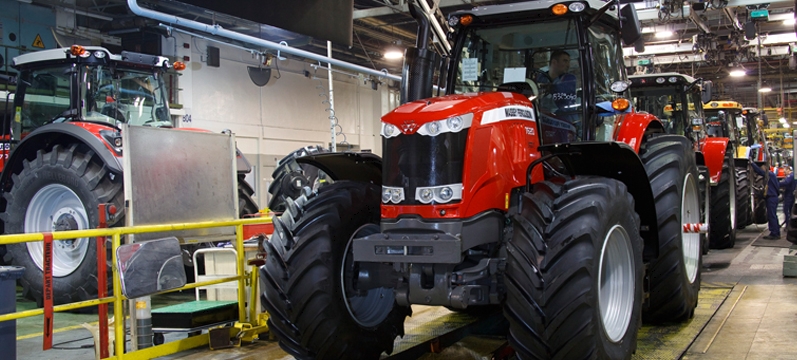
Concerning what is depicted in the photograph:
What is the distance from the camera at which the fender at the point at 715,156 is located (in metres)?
10.4

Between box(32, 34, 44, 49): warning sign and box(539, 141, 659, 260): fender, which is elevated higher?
box(32, 34, 44, 49): warning sign

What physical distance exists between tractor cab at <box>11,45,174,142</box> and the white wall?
4.38 m

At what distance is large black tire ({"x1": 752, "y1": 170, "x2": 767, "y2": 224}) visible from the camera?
14.5 metres

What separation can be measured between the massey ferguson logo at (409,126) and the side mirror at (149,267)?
207 centimetres

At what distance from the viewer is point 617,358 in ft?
13.2

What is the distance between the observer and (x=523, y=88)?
5.00m

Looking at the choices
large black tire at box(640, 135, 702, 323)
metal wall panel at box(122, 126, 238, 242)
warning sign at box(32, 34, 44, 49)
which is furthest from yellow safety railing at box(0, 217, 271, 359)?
warning sign at box(32, 34, 44, 49)

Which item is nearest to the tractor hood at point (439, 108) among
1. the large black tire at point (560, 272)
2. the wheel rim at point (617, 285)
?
the large black tire at point (560, 272)

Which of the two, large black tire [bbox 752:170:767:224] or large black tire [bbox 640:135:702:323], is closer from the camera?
large black tire [bbox 640:135:702:323]

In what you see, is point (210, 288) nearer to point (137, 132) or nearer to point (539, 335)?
point (137, 132)

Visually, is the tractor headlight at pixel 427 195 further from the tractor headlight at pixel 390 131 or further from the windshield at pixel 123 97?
the windshield at pixel 123 97

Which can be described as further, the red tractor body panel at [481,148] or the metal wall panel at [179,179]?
the metal wall panel at [179,179]

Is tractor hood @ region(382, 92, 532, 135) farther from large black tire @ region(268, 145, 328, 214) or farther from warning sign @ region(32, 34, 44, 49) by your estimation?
warning sign @ region(32, 34, 44, 49)

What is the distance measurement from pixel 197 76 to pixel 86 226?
6.71m
